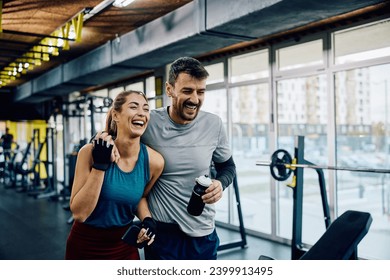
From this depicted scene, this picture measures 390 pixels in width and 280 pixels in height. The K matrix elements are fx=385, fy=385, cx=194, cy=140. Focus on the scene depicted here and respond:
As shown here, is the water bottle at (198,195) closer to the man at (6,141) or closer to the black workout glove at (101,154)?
the black workout glove at (101,154)

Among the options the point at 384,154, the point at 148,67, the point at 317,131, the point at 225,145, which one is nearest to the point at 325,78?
the point at 317,131

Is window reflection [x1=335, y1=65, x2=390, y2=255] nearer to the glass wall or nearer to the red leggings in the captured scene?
the glass wall

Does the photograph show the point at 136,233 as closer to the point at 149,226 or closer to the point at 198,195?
the point at 149,226

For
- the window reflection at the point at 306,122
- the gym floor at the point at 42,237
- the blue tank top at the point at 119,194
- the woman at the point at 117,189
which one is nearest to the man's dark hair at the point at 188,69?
the woman at the point at 117,189

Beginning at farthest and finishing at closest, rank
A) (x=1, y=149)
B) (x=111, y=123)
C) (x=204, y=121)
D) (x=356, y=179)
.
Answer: (x=1, y=149) < (x=356, y=179) < (x=204, y=121) < (x=111, y=123)

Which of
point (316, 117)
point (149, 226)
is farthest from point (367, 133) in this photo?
point (149, 226)

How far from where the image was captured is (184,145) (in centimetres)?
153

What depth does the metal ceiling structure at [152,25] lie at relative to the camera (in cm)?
261

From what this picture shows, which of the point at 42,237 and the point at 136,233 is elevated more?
the point at 136,233

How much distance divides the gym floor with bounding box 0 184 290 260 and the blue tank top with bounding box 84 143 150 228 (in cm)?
245

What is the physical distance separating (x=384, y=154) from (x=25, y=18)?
12.1 ft

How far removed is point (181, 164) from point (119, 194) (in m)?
0.26

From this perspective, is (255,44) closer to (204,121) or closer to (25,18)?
(25,18)

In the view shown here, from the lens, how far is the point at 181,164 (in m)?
1.51
